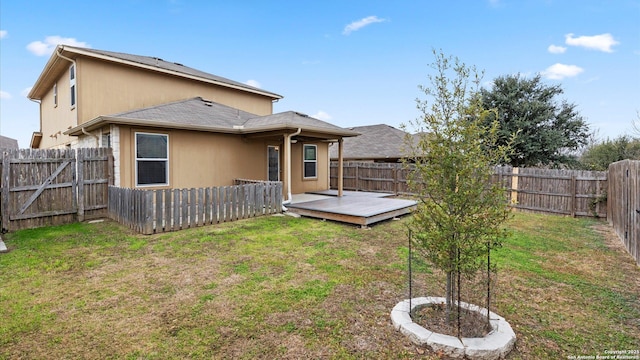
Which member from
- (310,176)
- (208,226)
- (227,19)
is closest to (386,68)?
(310,176)

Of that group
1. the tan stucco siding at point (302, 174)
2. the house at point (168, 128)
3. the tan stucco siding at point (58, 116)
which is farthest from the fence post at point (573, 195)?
the tan stucco siding at point (58, 116)

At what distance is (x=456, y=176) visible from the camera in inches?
110

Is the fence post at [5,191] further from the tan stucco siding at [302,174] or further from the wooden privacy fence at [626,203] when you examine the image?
the wooden privacy fence at [626,203]

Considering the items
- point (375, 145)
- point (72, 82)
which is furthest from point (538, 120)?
point (72, 82)

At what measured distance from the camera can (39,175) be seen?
756 centimetres

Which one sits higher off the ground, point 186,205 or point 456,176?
point 456,176

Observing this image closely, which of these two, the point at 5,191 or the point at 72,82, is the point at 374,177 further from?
the point at 5,191

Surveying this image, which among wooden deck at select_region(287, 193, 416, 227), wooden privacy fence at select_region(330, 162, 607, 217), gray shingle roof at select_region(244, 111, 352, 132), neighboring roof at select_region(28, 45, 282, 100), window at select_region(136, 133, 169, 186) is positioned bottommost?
wooden deck at select_region(287, 193, 416, 227)

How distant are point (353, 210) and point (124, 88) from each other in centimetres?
939

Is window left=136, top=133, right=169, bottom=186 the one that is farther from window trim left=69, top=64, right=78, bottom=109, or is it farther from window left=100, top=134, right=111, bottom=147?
window trim left=69, top=64, right=78, bottom=109

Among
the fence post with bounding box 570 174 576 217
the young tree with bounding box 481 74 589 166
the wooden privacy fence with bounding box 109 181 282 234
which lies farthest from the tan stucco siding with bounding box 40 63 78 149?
the young tree with bounding box 481 74 589 166

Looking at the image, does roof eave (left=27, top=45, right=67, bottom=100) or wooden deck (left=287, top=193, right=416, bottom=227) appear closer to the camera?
wooden deck (left=287, top=193, right=416, bottom=227)

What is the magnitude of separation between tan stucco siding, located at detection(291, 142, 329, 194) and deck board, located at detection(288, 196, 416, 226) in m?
2.90

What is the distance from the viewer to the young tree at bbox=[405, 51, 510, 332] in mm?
2740
